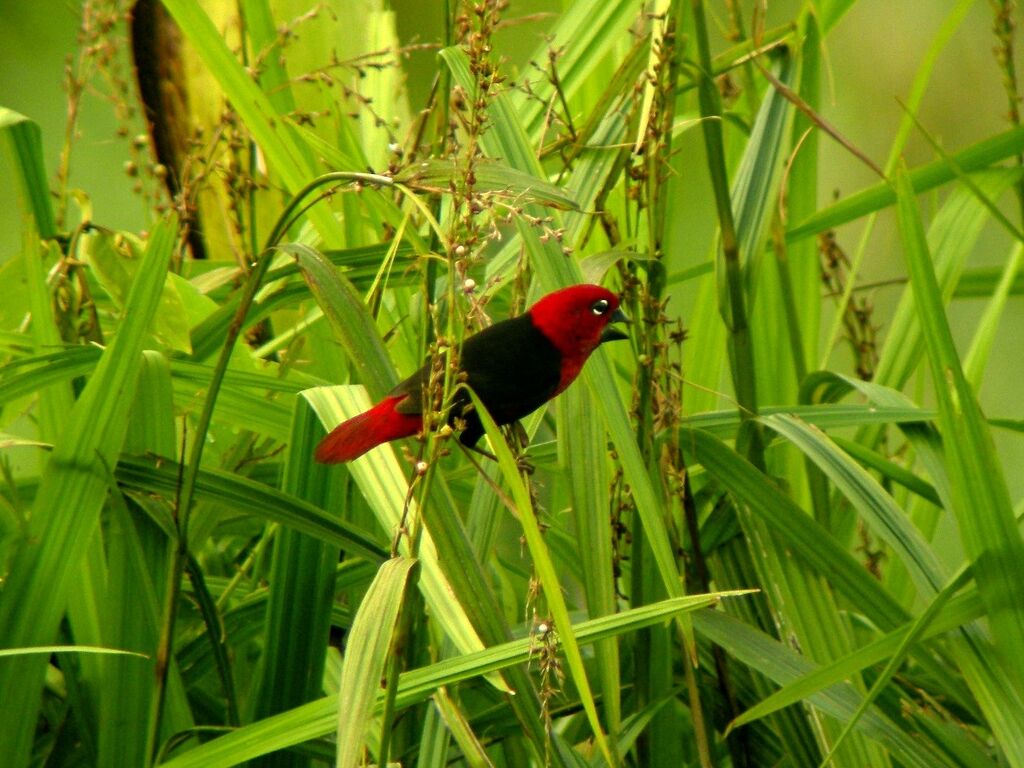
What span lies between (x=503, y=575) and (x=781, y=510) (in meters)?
0.35

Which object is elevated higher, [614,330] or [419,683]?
[614,330]

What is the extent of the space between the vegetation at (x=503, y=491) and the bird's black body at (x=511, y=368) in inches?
1.4

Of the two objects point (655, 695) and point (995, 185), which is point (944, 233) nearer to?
point (995, 185)

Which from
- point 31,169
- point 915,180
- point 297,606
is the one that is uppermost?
point 31,169

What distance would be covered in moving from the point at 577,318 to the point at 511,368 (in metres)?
0.07

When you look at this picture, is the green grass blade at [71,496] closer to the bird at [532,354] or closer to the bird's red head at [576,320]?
the bird at [532,354]

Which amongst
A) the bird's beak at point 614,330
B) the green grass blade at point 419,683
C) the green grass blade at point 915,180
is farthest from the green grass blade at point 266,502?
the green grass blade at point 915,180

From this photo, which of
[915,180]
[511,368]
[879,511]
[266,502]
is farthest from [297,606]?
[915,180]

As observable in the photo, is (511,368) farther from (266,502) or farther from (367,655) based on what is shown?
(367,655)

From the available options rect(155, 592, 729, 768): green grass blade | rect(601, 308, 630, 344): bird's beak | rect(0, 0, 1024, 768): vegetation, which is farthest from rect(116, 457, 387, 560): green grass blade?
rect(601, 308, 630, 344): bird's beak

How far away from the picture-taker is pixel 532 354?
0.82 m

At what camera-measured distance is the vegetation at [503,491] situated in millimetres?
711

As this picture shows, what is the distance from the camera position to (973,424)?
0.82 m

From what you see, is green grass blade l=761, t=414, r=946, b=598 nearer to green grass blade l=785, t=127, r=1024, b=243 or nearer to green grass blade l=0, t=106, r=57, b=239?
green grass blade l=785, t=127, r=1024, b=243
